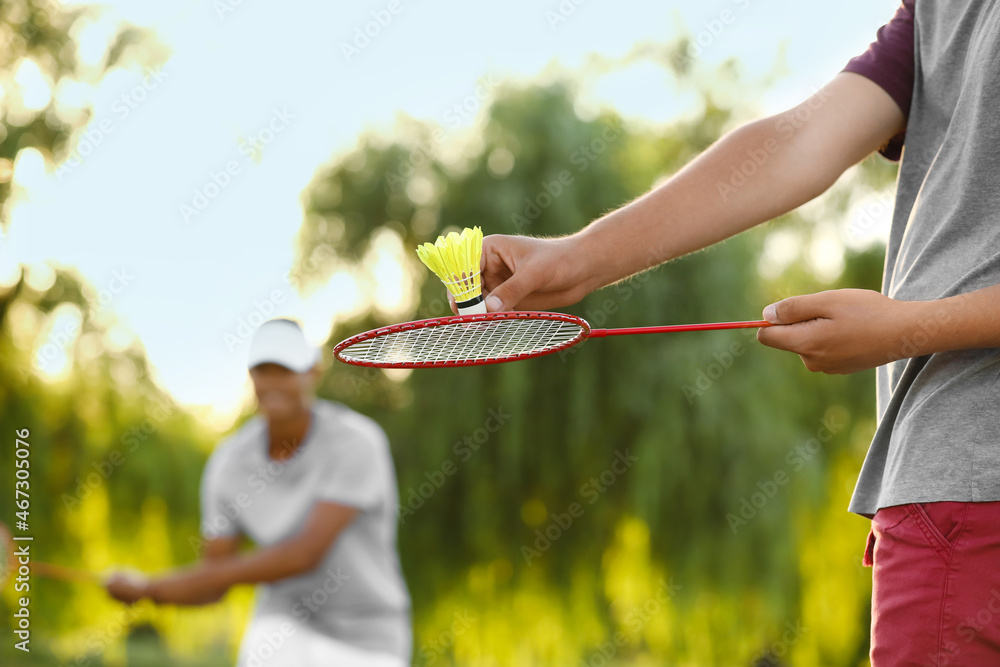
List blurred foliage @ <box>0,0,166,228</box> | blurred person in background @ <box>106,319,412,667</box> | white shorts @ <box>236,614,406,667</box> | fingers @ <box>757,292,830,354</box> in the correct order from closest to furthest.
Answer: fingers @ <box>757,292,830,354</box>, white shorts @ <box>236,614,406,667</box>, blurred person in background @ <box>106,319,412,667</box>, blurred foliage @ <box>0,0,166,228</box>

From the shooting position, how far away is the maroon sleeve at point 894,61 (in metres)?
1.39

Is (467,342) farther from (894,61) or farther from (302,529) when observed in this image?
(302,529)

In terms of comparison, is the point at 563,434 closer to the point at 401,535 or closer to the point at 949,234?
the point at 401,535

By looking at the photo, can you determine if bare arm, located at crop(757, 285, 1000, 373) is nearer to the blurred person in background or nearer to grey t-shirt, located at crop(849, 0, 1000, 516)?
grey t-shirt, located at crop(849, 0, 1000, 516)

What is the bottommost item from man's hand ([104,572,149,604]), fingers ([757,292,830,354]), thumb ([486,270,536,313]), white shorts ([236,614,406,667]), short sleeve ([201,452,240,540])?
man's hand ([104,572,149,604])

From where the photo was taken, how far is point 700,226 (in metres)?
1.45

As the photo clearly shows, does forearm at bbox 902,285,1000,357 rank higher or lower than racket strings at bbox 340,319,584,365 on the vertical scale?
higher

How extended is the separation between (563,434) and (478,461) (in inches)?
24.9

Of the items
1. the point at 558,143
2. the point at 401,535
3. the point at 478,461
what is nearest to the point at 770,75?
the point at 558,143

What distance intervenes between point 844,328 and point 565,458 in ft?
17.7

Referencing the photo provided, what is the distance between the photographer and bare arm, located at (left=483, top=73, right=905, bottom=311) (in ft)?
4.67

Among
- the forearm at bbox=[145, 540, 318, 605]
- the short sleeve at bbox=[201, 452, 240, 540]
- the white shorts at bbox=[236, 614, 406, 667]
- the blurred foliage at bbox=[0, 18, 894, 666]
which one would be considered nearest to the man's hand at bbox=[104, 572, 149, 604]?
the forearm at bbox=[145, 540, 318, 605]

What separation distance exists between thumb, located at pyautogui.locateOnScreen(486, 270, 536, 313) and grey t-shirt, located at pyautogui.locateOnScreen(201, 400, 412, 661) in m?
2.10

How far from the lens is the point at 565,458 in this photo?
21.4 ft
